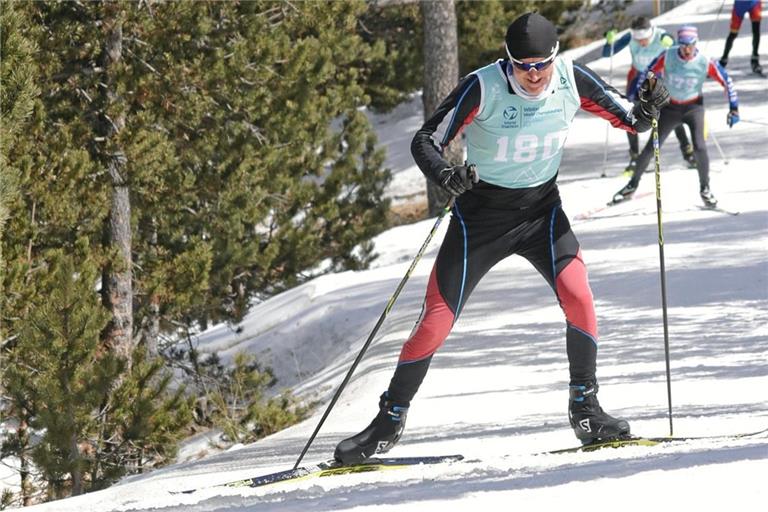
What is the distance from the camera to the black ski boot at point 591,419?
16.9ft

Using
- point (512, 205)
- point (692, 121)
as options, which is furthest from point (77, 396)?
point (692, 121)

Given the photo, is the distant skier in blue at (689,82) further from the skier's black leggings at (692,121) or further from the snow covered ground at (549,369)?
the snow covered ground at (549,369)

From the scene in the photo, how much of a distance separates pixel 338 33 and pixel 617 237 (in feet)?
20.2

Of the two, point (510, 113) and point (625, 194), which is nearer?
point (510, 113)

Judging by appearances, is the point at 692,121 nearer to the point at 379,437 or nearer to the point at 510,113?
the point at 510,113

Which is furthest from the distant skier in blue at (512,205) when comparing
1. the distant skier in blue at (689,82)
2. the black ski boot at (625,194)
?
the black ski boot at (625,194)

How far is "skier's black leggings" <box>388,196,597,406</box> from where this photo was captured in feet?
16.8

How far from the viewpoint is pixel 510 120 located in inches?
198

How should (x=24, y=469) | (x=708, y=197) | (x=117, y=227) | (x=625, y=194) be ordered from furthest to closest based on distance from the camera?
(x=625, y=194) → (x=708, y=197) → (x=117, y=227) → (x=24, y=469)

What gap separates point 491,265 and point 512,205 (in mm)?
282

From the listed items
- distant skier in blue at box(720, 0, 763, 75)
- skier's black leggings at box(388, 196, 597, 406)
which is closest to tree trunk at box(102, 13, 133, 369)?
skier's black leggings at box(388, 196, 597, 406)

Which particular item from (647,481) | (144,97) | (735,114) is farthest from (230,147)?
(647,481)

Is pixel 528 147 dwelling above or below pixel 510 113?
below

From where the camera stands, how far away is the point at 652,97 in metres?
5.22
